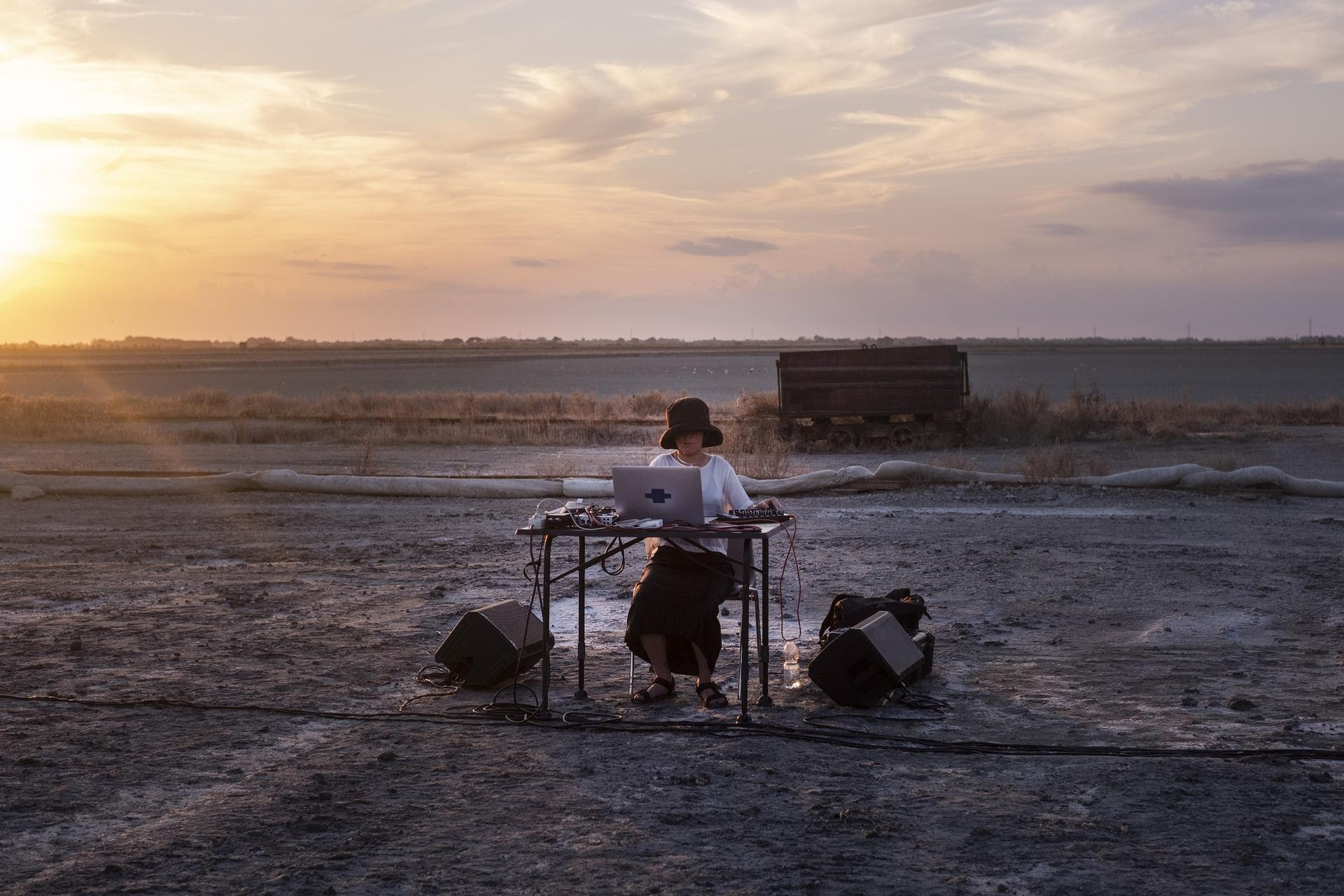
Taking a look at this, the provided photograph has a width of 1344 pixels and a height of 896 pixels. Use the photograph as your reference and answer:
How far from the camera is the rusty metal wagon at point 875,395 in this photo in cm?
2716

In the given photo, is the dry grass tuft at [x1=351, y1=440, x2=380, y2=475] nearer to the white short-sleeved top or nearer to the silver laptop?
the white short-sleeved top

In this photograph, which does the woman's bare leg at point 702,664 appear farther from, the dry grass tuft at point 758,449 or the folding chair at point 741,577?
the dry grass tuft at point 758,449

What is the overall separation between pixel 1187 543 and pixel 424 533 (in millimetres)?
7985

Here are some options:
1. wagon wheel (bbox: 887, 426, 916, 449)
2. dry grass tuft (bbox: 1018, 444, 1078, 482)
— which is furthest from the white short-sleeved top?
wagon wheel (bbox: 887, 426, 916, 449)

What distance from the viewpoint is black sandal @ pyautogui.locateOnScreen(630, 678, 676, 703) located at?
6.79 meters

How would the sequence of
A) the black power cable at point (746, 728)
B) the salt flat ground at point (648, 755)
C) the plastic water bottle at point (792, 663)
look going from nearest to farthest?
the salt flat ground at point (648, 755) < the black power cable at point (746, 728) < the plastic water bottle at point (792, 663)

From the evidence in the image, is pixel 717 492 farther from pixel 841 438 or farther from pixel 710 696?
pixel 841 438

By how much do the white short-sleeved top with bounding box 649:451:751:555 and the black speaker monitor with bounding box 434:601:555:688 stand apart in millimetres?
987

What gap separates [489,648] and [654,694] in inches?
38.9

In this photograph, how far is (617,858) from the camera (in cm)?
457

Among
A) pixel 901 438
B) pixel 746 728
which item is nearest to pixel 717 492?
pixel 746 728

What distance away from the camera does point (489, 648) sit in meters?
7.05

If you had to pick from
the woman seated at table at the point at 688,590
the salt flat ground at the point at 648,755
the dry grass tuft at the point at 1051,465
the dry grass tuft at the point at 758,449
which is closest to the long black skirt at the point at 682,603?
the woman seated at table at the point at 688,590

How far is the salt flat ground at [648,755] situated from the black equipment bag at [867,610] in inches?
18.1
